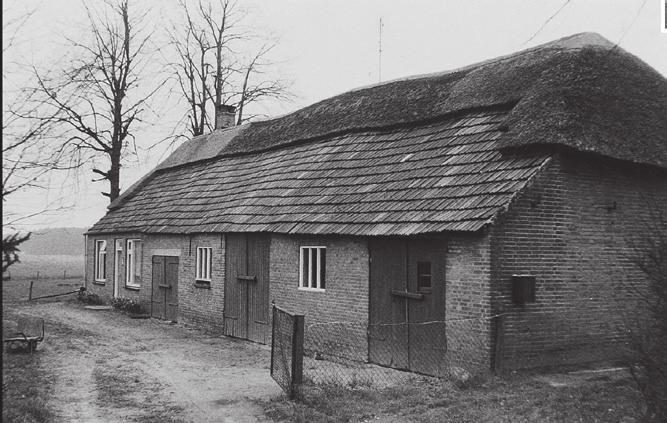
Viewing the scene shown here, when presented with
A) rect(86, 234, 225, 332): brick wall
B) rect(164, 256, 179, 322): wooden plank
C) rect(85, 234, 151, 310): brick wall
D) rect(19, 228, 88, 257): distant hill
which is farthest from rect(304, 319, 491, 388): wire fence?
rect(19, 228, 88, 257): distant hill

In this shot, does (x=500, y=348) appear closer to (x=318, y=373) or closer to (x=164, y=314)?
(x=318, y=373)

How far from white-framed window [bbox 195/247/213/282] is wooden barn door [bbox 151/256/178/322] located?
165 cm

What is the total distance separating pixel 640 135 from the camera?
1221 cm

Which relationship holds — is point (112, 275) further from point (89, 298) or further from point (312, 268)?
point (312, 268)

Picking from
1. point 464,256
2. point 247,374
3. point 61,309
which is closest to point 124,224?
point 61,309

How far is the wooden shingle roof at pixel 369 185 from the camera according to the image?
38.4 ft

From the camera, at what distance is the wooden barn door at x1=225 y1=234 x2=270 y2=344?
16672 mm

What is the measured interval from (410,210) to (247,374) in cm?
426

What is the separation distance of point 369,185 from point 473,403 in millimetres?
6496

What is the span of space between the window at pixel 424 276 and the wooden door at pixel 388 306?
1.11ft

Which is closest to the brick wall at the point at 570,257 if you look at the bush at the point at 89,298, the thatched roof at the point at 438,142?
the thatched roof at the point at 438,142

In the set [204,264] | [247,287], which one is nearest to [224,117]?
[204,264]

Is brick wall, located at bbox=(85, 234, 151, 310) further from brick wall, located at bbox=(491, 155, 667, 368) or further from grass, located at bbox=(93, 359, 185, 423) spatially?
brick wall, located at bbox=(491, 155, 667, 368)

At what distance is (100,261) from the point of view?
1121 inches
